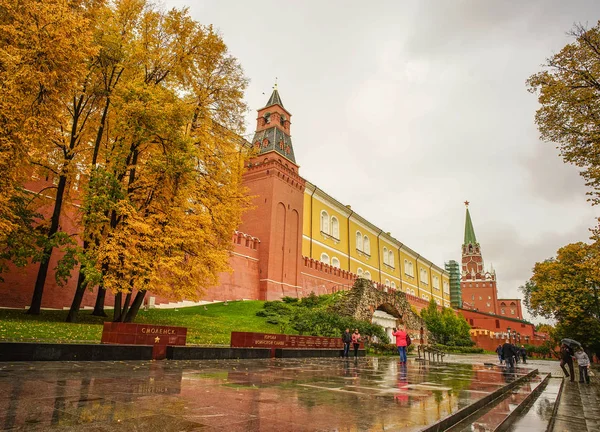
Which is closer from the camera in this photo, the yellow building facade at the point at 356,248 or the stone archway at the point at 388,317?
the stone archway at the point at 388,317

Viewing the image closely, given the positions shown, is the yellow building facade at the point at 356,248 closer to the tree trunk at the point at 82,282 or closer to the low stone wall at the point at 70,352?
the tree trunk at the point at 82,282

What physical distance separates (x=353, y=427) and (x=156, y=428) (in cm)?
187

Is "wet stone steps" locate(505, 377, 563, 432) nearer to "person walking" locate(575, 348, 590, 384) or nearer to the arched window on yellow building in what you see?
"person walking" locate(575, 348, 590, 384)

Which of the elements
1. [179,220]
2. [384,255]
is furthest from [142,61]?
[384,255]

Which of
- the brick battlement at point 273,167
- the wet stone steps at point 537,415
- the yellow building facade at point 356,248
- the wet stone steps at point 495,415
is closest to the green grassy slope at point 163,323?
the wet stone steps at point 495,415

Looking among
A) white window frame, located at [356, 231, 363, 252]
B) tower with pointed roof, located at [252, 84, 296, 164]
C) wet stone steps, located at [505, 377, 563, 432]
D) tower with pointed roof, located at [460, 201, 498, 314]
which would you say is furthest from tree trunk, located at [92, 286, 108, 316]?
tower with pointed roof, located at [460, 201, 498, 314]

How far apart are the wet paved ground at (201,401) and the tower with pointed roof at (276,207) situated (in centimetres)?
2178

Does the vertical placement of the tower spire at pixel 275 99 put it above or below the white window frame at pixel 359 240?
above

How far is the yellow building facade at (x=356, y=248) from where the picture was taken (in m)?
37.5

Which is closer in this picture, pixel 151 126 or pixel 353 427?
pixel 353 427

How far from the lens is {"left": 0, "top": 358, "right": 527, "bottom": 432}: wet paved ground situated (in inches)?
149

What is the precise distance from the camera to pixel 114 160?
14289mm

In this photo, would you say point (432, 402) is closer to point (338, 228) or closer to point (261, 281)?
point (261, 281)

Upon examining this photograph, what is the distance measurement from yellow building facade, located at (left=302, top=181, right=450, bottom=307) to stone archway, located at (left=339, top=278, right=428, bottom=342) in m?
9.02
